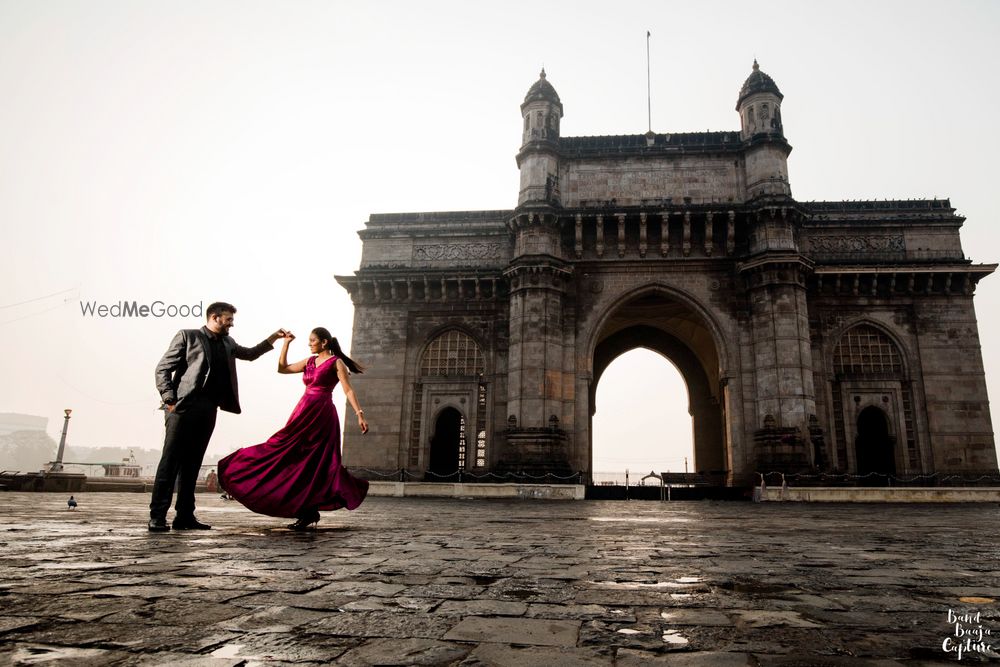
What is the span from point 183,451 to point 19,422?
754ft

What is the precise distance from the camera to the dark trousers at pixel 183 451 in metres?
5.31

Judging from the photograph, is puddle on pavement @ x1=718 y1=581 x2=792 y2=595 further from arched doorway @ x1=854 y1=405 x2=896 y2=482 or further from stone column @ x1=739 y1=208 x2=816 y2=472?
arched doorway @ x1=854 y1=405 x2=896 y2=482

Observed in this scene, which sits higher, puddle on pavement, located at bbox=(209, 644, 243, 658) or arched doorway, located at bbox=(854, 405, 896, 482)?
arched doorway, located at bbox=(854, 405, 896, 482)

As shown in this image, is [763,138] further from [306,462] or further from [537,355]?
[306,462]

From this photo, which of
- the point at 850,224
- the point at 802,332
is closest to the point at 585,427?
the point at 802,332

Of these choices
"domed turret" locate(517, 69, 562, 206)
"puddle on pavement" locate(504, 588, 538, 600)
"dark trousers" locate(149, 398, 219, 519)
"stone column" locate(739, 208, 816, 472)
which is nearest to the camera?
"puddle on pavement" locate(504, 588, 538, 600)

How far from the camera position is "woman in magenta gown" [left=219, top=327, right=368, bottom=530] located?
5629 millimetres

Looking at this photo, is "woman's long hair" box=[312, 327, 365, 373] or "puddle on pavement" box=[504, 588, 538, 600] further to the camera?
"woman's long hair" box=[312, 327, 365, 373]

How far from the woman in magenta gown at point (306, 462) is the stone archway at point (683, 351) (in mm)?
20815

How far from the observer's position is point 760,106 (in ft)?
74.1

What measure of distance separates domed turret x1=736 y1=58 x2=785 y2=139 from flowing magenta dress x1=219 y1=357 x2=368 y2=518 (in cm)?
2097

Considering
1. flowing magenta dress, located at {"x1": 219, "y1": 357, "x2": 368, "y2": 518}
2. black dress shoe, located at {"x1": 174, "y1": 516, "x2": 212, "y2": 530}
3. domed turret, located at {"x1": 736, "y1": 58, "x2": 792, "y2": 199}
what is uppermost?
domed turret, located at {"x1": 736, "y1": 58, "x2": 792, "y2": 199}

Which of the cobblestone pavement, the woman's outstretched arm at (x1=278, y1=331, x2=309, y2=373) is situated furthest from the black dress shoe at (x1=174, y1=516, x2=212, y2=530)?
the woman's outstretched arm at (x1=278, y1=331, x2=309, y2=373)

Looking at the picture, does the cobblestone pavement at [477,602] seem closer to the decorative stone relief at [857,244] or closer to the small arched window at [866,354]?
the small arched window at [866,354]
